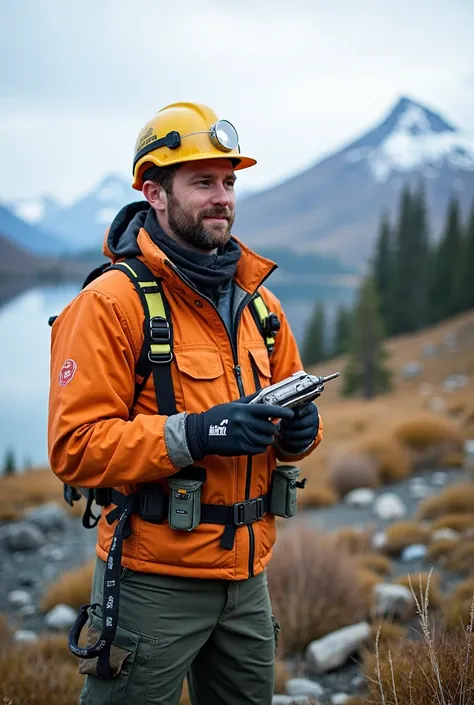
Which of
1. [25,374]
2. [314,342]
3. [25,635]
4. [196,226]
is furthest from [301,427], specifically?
[25,374]

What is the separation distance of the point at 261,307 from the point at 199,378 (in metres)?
0.65

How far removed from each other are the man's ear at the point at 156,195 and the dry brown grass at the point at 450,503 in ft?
22.5

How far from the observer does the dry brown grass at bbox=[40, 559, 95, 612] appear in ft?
21.4

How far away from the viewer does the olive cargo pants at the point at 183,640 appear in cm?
258

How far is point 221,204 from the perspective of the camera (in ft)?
9.34

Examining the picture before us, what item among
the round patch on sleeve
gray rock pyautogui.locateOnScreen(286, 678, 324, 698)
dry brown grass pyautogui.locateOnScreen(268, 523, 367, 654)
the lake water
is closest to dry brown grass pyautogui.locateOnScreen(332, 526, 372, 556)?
dry brown grass pyautogui.locateOnScreen(268, 523, 367, 654)

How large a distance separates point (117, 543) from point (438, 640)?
1691mm

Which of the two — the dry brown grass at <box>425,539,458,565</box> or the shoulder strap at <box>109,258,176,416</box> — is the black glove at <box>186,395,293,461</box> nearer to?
the shoulder strap at <box>109,258,176,416</box>

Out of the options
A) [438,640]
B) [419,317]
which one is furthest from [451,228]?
[438,640]

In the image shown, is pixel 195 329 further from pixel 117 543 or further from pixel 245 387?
pixel 117 543

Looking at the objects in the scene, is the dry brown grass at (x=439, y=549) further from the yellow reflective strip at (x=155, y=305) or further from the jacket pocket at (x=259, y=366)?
the yellow reflective strip at (x=155, y=305)

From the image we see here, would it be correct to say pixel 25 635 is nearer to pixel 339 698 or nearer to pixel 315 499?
pixel 339 698

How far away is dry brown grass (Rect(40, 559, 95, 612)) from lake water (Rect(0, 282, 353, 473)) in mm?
17256

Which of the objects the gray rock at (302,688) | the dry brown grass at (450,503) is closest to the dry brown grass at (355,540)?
the dry brown grass at (450,503)
